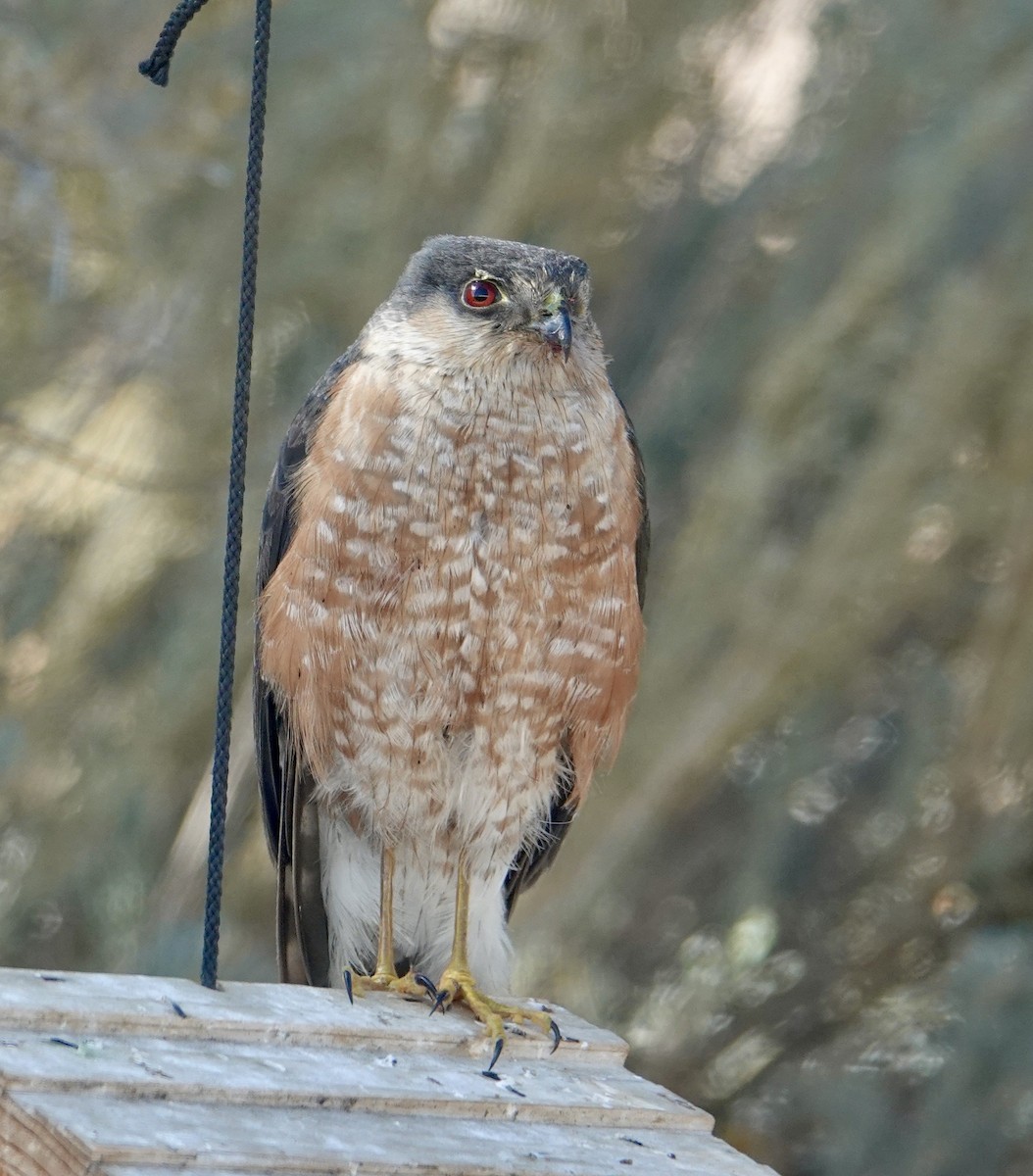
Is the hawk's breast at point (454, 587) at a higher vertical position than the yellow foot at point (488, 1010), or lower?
higher

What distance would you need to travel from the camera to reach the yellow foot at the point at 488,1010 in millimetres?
2744

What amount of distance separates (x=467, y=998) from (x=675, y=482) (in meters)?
1.83

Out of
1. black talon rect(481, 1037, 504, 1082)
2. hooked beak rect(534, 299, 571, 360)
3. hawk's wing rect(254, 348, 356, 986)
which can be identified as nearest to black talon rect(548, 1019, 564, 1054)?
black talon rect(481, 1037, 504, 1082)

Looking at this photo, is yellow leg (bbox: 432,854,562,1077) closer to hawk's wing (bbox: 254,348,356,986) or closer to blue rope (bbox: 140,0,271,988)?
hawk's wing (bbox: 254,348,356,986)

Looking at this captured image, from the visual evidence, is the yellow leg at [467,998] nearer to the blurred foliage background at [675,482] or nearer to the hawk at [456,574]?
the hawk at [456,574]

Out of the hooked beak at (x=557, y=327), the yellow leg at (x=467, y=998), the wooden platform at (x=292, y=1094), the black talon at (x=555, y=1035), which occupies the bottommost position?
the wooden platform at (x=292, y=1094)

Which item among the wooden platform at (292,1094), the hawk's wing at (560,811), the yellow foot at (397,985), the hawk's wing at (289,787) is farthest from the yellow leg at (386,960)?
the wooden platform at (292,1094)

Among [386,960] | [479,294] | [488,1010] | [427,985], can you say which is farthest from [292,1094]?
[479,294]

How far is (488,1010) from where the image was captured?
115 inches

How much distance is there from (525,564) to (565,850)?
1466 millimetres

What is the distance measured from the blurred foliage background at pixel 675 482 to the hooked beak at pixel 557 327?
3.97 feet

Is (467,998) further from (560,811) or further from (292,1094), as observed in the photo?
(292,1094)

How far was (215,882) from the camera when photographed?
7.61ft

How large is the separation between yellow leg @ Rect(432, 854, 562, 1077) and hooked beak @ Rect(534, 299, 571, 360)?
3.35 feet
